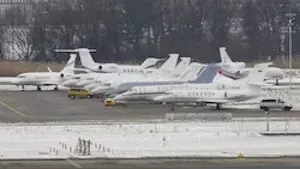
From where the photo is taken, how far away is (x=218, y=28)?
432 feet

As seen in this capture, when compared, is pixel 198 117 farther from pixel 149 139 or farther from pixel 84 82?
pixel 84 82

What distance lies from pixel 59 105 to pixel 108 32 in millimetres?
62334

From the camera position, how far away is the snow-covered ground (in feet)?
119

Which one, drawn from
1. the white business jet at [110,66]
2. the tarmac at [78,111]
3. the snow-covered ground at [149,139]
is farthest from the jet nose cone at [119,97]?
the white business jet at [110,66]

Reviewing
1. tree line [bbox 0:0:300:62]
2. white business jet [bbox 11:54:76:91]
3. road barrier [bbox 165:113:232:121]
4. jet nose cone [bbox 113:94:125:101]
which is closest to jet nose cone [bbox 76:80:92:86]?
white business jet [bbox 11:54:76:91]

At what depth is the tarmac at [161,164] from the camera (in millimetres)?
30969

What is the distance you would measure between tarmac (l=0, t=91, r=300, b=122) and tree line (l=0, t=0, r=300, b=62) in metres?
53.7

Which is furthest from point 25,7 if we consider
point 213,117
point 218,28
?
point 213,117

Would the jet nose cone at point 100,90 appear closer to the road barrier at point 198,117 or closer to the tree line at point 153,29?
the road barrier at point 198,117

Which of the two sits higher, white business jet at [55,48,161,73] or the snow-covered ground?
white business jet at [55,48,161,73]

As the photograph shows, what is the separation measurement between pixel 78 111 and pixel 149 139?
19.0 meters

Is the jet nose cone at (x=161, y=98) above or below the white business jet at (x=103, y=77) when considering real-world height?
below

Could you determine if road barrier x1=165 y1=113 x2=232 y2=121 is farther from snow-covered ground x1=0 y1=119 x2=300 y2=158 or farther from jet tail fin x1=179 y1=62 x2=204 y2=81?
jet tail fin x1=179 y1=62 x2=204 y2=81

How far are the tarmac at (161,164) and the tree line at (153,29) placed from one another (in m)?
91.3
